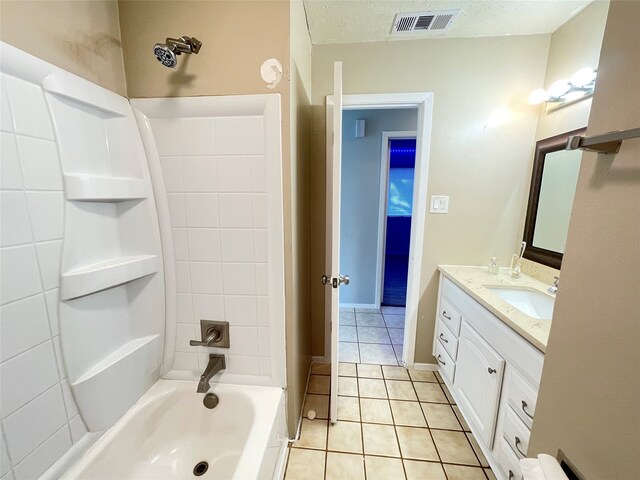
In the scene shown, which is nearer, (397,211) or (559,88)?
(559,88)

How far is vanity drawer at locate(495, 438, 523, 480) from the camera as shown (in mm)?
1075

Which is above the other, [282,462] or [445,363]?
[445,363]

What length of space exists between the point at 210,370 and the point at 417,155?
1.83 meters

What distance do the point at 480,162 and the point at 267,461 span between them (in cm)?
206

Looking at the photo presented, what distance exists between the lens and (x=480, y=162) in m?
1.74

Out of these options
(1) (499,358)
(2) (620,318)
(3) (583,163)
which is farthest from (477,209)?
(2) (620,318)

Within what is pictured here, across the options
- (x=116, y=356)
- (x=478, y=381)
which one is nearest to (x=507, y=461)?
(x=478, y=381)

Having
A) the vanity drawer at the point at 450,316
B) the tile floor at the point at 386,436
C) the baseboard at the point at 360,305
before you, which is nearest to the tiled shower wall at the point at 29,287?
the tile floor at the point at 386,436

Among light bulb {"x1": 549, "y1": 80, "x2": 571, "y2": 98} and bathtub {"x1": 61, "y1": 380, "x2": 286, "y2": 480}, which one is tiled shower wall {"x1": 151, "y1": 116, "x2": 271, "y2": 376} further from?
light bulb {"x1": 549, "y1": 80, "x2": 571, "y2": 98}

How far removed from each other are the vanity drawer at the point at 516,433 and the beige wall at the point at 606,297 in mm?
452

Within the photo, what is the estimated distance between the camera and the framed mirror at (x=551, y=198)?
1.42 m

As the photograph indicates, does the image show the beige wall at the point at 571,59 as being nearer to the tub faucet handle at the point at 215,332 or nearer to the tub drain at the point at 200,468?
the tub faucet handle at the point at 215,332

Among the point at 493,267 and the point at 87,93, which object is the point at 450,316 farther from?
the point at 87,93

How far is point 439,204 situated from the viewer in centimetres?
181
